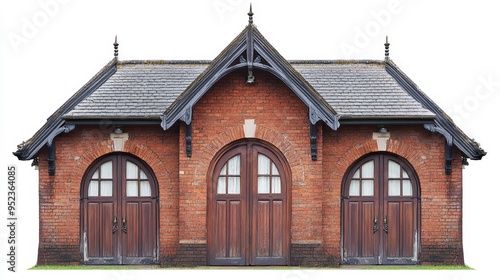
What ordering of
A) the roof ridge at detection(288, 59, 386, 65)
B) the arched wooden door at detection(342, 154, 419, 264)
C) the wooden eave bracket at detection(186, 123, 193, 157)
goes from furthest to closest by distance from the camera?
the roof ridge at detection(288, 59, 386, 65) < the arched wooden door at detection(342, 154, 419, 264) < the wooden eave bracket at detection(186, 123, 193, 157)

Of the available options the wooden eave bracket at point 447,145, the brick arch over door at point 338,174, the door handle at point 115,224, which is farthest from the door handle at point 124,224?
the wooden eave bracket at point 447,145

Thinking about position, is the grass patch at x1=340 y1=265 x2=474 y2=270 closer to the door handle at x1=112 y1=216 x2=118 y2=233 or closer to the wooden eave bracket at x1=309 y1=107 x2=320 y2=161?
the wooden eave bracket at x1=309 y1=107 x2=320 y2=161

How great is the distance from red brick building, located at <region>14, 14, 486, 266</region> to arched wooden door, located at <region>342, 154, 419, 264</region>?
2cm

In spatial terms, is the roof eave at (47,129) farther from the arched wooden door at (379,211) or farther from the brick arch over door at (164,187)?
the arched wooden door at (379,211)

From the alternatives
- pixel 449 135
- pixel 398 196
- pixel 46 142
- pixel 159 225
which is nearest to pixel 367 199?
pixel 398 196

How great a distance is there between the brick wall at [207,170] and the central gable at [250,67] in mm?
758

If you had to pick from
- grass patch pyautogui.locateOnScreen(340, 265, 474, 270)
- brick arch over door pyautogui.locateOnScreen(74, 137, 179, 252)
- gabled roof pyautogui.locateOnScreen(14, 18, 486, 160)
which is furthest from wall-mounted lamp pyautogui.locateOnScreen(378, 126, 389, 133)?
brick arch over door pyautogui.locateOnScreen(74, 137, 179, 252)

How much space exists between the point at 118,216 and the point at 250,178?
132 inches

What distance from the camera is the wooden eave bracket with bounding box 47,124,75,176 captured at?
23.9 metres

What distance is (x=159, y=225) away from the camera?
24328mm

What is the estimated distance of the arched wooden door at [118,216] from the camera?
959 inches

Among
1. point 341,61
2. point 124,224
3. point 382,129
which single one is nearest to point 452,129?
point 382,129

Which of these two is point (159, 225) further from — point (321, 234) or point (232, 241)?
point (321, 234)

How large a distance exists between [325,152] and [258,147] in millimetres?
1681
